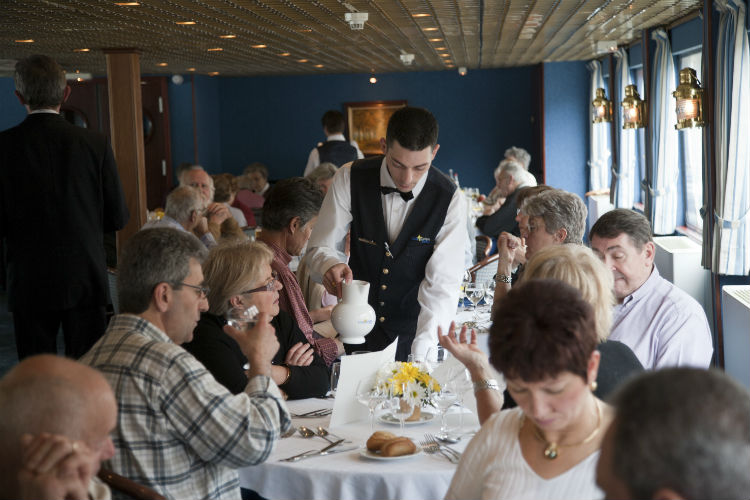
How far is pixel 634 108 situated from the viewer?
983 cm

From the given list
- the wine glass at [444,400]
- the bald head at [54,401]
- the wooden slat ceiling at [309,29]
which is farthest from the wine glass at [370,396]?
the wooden slat ceiling at [309,29]

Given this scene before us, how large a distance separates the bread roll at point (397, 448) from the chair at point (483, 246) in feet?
20.1

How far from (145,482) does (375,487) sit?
2.14ft

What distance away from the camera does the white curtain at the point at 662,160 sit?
31.1 ft

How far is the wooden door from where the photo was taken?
574 inches

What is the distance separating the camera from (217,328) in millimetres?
3029

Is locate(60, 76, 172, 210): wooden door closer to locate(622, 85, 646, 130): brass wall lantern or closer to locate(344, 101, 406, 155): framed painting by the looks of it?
locate(344, 101, 406, 155): framed painting

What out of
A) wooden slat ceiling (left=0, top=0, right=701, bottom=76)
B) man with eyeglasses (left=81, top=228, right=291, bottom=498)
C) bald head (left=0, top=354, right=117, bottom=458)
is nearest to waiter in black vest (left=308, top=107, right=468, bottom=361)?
man with eyeglasses (left=81, top=228, right=291, bottom=498)

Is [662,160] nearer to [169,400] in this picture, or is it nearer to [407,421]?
[407,421]

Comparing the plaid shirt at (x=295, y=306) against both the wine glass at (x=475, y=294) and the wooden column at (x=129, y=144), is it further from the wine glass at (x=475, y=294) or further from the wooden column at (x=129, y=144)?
the wooden column at (x=129, y=144)

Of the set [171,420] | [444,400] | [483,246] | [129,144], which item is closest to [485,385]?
[444,400]

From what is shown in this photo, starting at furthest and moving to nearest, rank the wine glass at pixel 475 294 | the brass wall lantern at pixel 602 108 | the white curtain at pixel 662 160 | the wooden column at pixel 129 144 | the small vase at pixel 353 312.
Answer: the brass wall lantern at pixel 602 108 < the white curtain at pixel 662 160 < the wooden column at pixel 129 144 < the wine glass at pixel 475 294 < the small vase at pixel 353 312

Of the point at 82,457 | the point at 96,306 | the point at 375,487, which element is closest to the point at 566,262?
the point at 375,487

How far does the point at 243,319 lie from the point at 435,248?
59.7 inches
